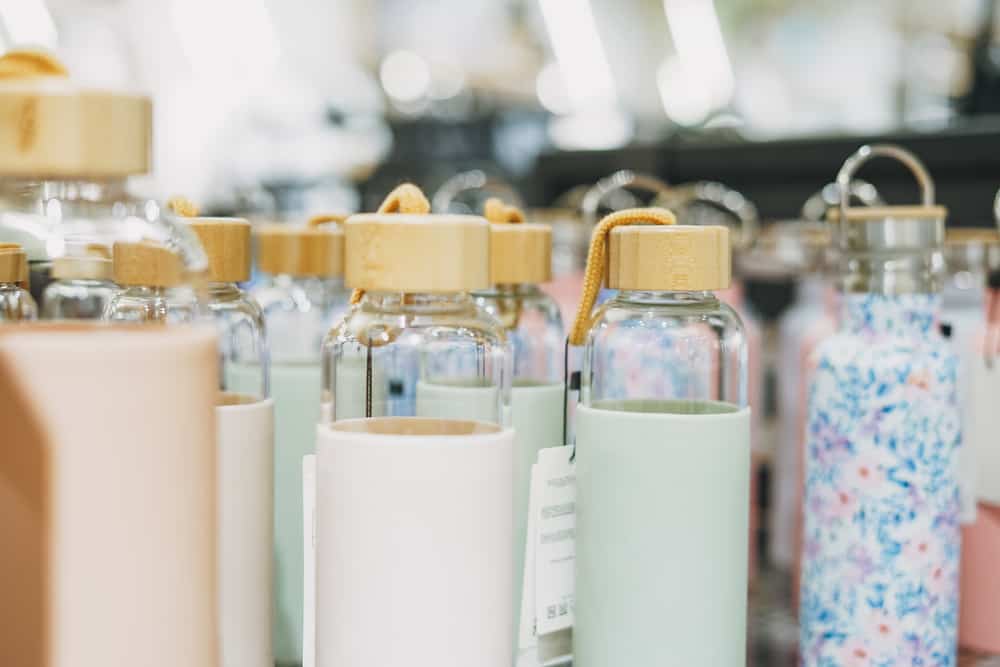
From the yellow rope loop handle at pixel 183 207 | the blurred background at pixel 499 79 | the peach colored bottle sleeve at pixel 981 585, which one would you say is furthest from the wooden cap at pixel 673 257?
the blurred background at pixel 499 79

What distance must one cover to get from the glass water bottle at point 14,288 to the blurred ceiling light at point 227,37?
13.4 ft

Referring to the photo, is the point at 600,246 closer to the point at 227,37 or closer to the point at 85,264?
the point at 85,264

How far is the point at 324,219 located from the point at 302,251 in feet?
0.15

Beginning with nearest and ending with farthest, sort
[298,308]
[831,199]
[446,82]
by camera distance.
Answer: [298,308]
[831,199]
[446,82]

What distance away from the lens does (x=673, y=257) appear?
0.81 m

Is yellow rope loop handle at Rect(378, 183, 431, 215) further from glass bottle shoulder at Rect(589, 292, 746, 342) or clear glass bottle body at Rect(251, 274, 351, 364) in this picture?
clear glass bottle body at Rect(251, 274, 351, 364)

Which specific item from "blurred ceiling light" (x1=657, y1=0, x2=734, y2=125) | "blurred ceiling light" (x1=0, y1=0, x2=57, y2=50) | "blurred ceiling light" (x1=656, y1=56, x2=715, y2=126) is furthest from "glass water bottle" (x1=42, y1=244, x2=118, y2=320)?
"blurred ceiling light" (x1=656, y1=56, x2=715, y2=126)

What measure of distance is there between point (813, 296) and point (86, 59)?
10.2 feet

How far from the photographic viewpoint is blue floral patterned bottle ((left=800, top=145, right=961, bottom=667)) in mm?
930

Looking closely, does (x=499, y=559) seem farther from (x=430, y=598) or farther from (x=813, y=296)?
(x=813, y=296)

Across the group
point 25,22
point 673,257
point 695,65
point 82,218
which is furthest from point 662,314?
point 695,65

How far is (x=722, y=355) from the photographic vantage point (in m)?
0.90

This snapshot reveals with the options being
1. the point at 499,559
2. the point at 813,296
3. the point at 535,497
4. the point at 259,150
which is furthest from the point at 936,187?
the point at 259,150

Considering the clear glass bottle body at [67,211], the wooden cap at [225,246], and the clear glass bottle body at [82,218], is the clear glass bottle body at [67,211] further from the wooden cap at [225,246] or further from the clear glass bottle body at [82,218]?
the wooden cap at [225,246]
